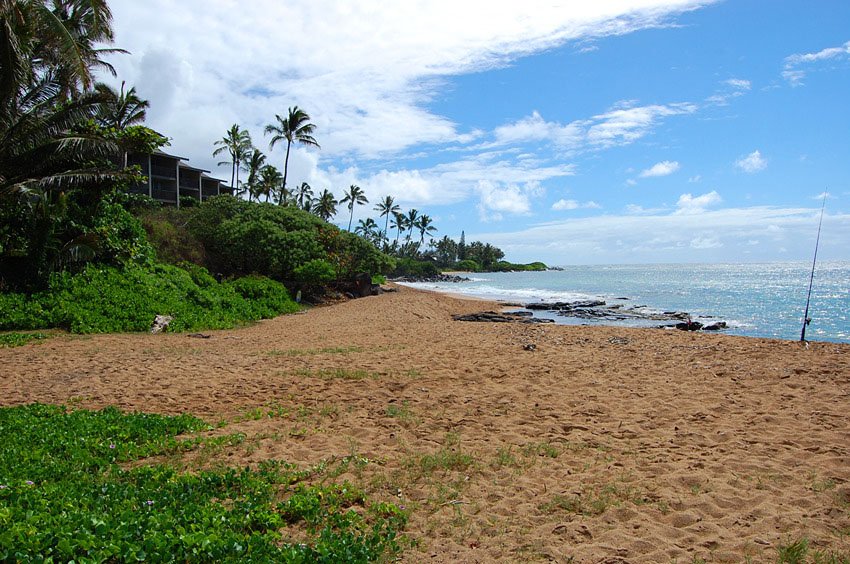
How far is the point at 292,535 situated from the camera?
3.77 meters

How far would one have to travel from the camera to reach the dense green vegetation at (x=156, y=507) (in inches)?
121

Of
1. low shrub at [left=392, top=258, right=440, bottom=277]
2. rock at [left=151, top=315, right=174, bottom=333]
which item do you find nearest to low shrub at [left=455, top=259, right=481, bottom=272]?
low shrub at [left=392, top=258, right=440, bottom=277]

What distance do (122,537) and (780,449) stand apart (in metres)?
5.93

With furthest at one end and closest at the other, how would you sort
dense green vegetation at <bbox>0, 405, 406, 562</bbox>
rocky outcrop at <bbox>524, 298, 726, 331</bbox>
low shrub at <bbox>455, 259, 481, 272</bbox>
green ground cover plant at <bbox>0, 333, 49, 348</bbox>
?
1. low shrub at <bbox>455, 259, 481, 272</bbox>
2. rocky outcrop at <bbox>524, 298, 726, 331</bbox>
3. green ground cover plant at <bbox>0, 333, 49, 348</bbox>
4. dense green vegetation at <bbox>0, 405, 406, 562</bbox>

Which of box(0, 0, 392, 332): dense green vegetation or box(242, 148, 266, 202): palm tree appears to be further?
box(242, 148, 266, 202): palm tree

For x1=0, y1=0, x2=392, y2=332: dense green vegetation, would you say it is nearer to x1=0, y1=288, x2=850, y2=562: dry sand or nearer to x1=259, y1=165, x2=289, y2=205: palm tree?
x1=0, y1=288, x2=850, y2=562: dry sand

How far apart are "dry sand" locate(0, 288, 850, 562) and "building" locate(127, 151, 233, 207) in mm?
29886

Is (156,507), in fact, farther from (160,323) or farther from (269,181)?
(269,181)

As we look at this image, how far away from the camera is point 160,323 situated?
14.4 meters

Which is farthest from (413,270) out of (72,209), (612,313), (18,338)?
(18,338)

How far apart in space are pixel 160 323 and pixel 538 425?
11529mm

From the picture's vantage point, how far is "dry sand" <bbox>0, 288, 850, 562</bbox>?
3.98 meters

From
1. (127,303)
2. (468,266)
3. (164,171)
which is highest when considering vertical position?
(164,171)

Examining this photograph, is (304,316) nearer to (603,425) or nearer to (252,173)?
(603,425)
